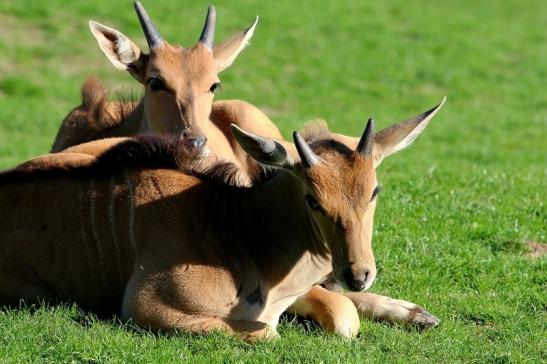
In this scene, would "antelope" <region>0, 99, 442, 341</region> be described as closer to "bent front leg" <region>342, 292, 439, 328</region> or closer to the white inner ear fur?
"bent front leg" <region>342, 292, 439, 328</region>

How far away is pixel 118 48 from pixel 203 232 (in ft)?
13.2

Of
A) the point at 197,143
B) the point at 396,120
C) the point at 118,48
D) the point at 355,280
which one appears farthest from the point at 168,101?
the point at 396,120

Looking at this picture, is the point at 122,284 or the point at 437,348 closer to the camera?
the point at 437,348

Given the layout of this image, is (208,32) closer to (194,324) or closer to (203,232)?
(203,232)

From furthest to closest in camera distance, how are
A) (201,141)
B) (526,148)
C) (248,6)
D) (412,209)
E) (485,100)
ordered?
1. (248,6)
2. (485,100)
3. (526,148)
4. (412,209)
5. (201,141)

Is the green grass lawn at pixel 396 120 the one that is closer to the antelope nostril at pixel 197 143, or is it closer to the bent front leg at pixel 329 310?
the bent front leg at pixel 329 310

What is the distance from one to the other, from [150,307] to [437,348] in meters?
1.78

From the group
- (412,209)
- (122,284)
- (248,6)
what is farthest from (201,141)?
(248,6)

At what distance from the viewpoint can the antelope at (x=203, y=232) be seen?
7105 mm

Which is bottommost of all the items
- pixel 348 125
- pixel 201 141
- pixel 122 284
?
pixel 348 125

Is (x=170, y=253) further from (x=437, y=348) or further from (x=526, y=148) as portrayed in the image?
(x=526, y=148)

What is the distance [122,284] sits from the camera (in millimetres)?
7785

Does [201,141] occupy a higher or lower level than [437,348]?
higher

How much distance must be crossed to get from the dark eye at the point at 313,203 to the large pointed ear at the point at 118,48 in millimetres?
4349
